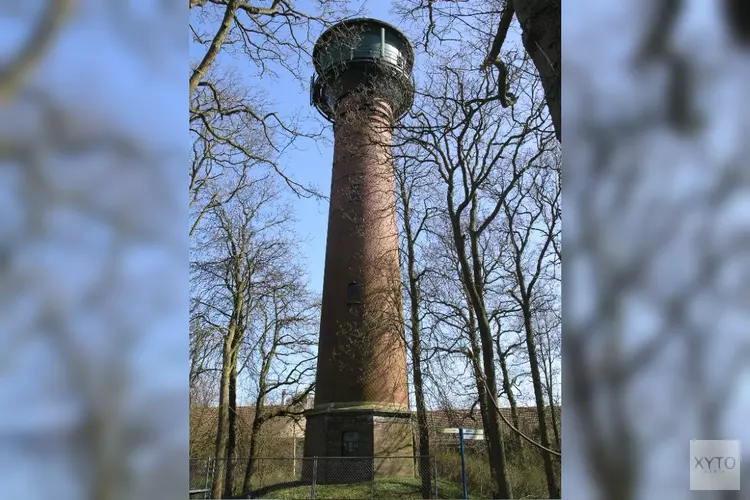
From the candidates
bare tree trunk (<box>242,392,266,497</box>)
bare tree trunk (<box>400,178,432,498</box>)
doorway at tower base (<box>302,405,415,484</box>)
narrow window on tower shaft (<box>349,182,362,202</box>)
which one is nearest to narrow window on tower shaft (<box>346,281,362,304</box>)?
bare tree trunk (<box>400,178,432,498</box>)

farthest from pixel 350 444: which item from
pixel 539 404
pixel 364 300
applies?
pixel 539 404

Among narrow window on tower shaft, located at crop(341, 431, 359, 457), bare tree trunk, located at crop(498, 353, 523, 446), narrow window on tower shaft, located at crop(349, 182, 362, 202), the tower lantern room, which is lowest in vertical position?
narrow window on tower shaft, located at crop(341, 431, 359, 457)

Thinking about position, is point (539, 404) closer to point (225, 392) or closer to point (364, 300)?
point (364, 300)

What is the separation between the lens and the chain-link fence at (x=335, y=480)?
11695 millimetres

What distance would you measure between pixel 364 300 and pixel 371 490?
15.0ft

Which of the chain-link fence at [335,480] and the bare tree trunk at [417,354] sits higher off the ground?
A: the bare tree trunk at [417,354]

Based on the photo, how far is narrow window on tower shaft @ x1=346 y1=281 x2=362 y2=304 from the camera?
14633 mm

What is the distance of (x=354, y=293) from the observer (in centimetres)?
1475

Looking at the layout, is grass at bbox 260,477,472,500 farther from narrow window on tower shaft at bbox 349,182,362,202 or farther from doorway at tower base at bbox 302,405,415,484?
narrow window on tower shaft at bbox 349,182,362,202

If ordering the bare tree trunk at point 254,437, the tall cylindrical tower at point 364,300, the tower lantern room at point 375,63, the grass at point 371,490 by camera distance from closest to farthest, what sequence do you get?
1. the grass at point 371,490
2. the bare tree trunk at point 254,437
3. the tall cylindrical tower at point 364,300
4. the tower lantern room at point 375,63

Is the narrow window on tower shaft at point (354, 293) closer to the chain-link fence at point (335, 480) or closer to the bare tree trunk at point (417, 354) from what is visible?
the bare tree trunk at point (417, 354)

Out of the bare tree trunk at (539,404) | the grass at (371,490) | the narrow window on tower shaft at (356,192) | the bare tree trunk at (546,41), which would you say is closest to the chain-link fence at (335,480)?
the grass at (371,490)

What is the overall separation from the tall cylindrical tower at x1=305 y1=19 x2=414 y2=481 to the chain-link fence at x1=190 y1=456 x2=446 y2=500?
4.6 inches
